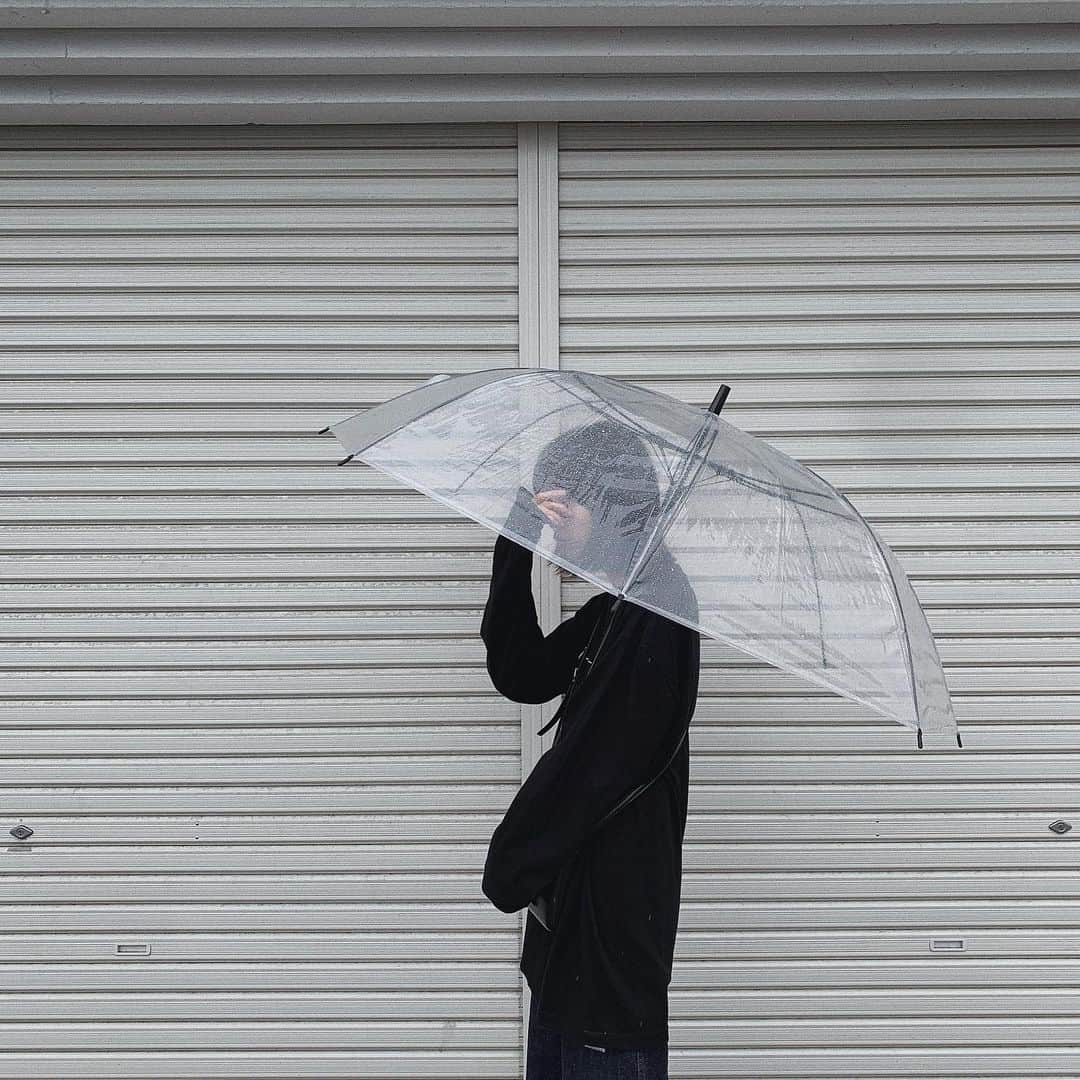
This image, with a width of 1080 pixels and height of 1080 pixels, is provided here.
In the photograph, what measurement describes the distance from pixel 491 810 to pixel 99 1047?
4.77 feet

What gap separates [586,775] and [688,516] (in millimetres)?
698

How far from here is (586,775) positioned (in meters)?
2.43

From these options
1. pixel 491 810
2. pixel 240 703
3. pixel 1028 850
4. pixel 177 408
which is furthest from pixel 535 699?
pixel 1028 850

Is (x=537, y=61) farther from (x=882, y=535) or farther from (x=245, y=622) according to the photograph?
(x=245, y=622)

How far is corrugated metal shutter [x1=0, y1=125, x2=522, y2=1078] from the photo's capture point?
3406mm

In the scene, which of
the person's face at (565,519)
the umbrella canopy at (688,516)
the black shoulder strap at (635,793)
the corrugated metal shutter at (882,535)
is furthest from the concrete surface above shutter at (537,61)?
the black shoulder strap at (635,793)

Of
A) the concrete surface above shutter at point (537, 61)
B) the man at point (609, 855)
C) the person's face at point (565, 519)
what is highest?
the concrete surface above shutter at point (537, 61)

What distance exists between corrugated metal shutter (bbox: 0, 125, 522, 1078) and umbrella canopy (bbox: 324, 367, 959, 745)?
1.08m

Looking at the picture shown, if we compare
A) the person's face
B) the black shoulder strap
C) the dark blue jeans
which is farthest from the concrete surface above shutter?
the dark blue jeans

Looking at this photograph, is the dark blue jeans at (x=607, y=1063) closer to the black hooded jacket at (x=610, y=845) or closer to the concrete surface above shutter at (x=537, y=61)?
the black hooded jacket at (x=610, y=845)

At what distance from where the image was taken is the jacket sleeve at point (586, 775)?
95.1 inches

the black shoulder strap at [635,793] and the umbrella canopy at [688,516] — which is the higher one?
the umbrella canopy at [688,516]

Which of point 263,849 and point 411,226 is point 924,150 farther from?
point 263,849

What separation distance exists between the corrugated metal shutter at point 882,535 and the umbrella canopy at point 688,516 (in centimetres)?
116
